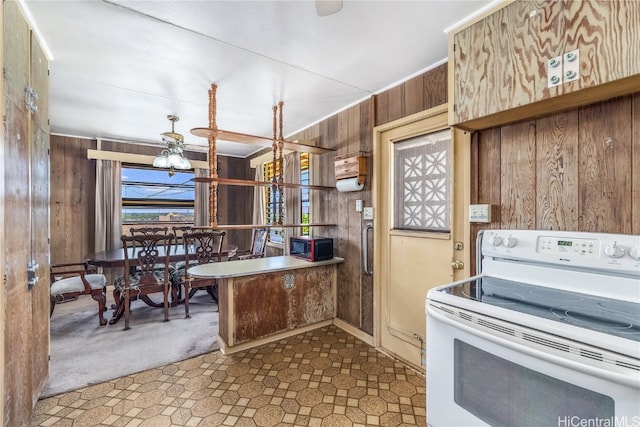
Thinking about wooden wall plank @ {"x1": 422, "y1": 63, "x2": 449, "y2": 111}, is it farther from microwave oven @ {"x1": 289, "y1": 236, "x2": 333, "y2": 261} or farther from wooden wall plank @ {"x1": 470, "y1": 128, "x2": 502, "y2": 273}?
microwave oven @ {"x1": 289, "y1": 236, "x2": 333, "y2": 261}

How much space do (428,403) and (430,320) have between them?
41 centimetres

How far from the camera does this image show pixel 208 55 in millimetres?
2092

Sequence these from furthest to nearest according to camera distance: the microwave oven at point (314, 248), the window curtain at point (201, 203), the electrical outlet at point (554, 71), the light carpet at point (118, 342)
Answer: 1. the window curtain at point (201, 203)
2. the microwave oven at point (314, 248)
3. the light carpet at point (118, 342)
4. the electrical outlet at point (554, 71)

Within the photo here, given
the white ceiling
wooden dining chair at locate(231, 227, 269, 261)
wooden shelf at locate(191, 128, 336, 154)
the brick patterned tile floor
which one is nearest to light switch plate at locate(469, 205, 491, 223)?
the white ceiling

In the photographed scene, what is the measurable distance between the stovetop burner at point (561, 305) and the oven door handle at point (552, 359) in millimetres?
129

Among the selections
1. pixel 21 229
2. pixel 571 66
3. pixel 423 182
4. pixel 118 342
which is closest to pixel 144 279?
pixel 118 342

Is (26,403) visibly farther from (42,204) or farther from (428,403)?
(428,403)

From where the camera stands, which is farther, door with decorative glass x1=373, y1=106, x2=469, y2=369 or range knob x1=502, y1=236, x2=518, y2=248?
door with decorative glass x1=373, y1=106, x2=469, y2=369

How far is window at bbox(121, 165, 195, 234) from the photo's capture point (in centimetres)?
484

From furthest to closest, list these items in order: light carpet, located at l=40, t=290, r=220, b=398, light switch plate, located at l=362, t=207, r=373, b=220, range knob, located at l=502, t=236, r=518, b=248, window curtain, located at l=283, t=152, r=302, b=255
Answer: window curtain, located at l=283, t=152, r=302, b=255, light switch plate, located at l=362, t=207, r=373, b=220, light carpet, located at l=40, t=290, r=220, b=398, range knob, located at l=502, t=236, r=518, b=248

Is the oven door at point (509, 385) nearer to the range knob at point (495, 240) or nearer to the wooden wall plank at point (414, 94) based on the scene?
the range knob at point (495, 240)

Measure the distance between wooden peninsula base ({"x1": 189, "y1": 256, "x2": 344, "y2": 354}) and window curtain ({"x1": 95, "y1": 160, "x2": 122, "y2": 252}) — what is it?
2.93 m

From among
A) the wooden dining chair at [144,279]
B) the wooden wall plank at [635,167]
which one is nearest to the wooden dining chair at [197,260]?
the wooden dining chair at [144,279]

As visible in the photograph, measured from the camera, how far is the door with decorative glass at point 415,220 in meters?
2.01
